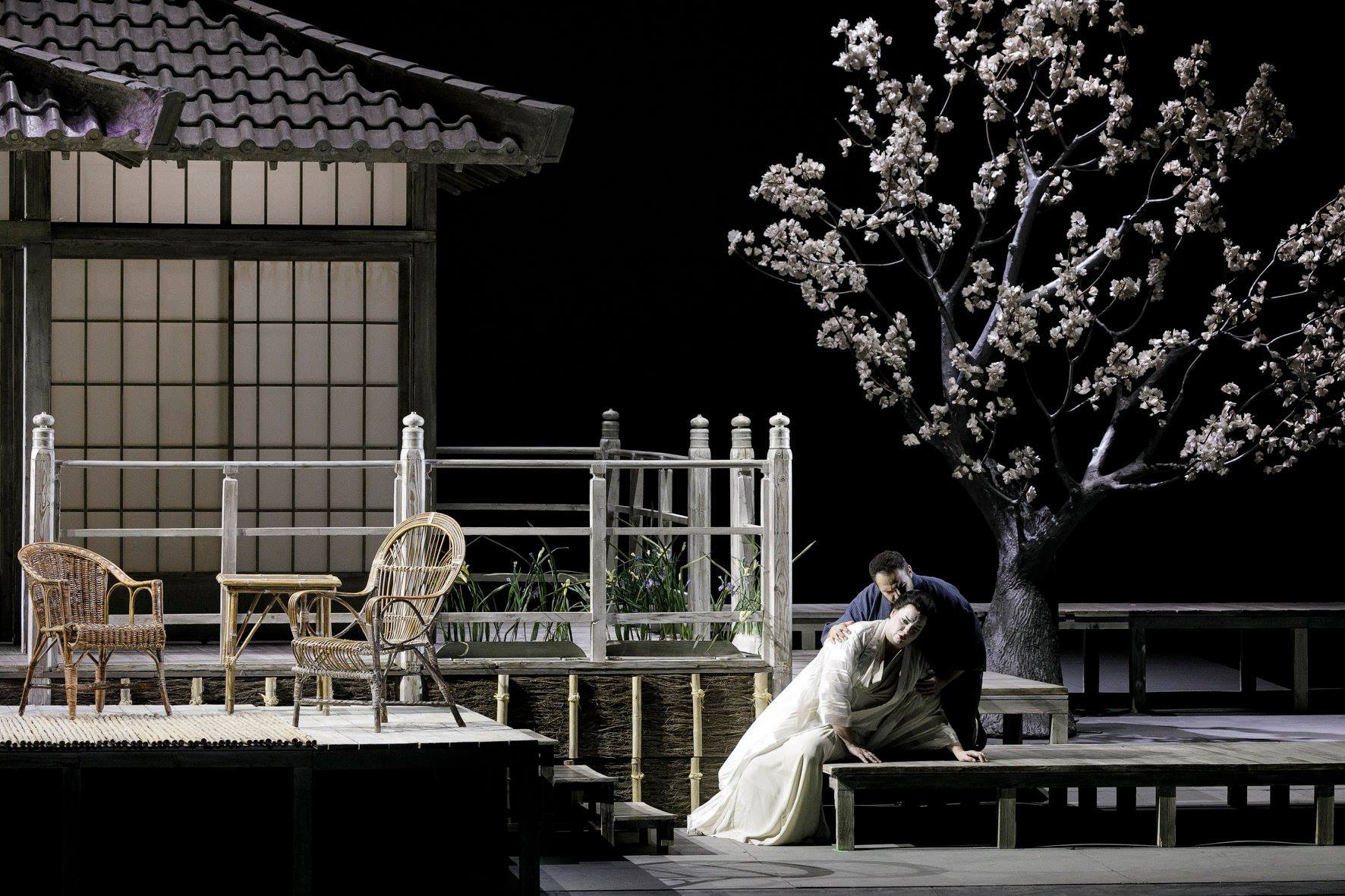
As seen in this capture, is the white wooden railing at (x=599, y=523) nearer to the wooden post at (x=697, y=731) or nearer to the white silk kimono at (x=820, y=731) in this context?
the wooden post at (x=697, y=731)

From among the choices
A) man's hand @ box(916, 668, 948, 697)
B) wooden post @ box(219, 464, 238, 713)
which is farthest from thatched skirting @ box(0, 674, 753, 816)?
man's hand @ box(916, 668, 948, 697)

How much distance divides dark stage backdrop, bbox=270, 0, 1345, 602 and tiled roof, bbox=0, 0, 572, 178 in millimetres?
3516

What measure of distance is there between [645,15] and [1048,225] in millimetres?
3144

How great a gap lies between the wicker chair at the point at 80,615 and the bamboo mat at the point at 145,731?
0.50 feet

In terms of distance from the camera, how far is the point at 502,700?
802cm

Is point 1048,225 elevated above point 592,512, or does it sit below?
above

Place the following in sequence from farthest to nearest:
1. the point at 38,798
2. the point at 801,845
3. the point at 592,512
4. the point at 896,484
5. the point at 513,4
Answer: the point at 896,484 → the point at 513,4 → the point at 592,512 → the point at 801,845 → the point at 38,798

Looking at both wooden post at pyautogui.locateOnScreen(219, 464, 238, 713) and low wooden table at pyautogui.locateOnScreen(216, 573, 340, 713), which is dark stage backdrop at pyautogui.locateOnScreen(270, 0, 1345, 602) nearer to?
wooden post at pyautogui.locateOnScreen(219, 464, 238, 713)

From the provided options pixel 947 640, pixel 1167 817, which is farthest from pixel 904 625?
pixel 1167 817

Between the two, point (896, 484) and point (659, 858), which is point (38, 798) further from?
point (896, 484)

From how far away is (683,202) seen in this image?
493 inches

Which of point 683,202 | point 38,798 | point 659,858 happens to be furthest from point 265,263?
point 683,202

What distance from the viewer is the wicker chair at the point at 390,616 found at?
644cm

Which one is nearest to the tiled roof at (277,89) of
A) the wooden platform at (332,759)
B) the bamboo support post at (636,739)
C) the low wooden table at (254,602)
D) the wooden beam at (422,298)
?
the wooden beam at (422,298)
